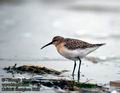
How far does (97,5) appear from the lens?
1045 centimetres

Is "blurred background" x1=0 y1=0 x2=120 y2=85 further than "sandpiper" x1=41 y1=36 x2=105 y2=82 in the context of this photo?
Yes

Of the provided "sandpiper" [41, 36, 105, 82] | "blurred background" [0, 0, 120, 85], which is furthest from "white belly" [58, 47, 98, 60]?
"blurred background" [0, 0, 120, 85]

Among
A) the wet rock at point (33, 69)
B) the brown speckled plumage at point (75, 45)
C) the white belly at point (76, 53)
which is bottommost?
the wet rock at point (33, 69)

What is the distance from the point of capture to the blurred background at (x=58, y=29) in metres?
7.25

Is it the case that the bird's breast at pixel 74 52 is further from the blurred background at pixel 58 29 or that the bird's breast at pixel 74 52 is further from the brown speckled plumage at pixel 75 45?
the blurred background at pixel 58 29

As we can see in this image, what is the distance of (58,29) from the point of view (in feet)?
28.8

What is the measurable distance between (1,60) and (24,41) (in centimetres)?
95

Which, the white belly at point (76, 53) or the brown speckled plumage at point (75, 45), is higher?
the brown speckled plumage at point (75, 45)

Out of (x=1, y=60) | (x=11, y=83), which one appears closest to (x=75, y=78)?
(x=11, y=83)

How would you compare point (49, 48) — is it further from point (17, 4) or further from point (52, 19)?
point (17, 4)

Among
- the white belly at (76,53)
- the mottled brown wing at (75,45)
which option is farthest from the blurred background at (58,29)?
the mottled brown wing at (75,45)

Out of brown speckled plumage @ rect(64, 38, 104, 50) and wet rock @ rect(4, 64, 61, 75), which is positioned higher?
brown speckled plumage @ rect(64, 38, 104, 50)

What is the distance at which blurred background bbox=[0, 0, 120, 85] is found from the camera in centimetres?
725

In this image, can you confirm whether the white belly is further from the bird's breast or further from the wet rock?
the wet rock
